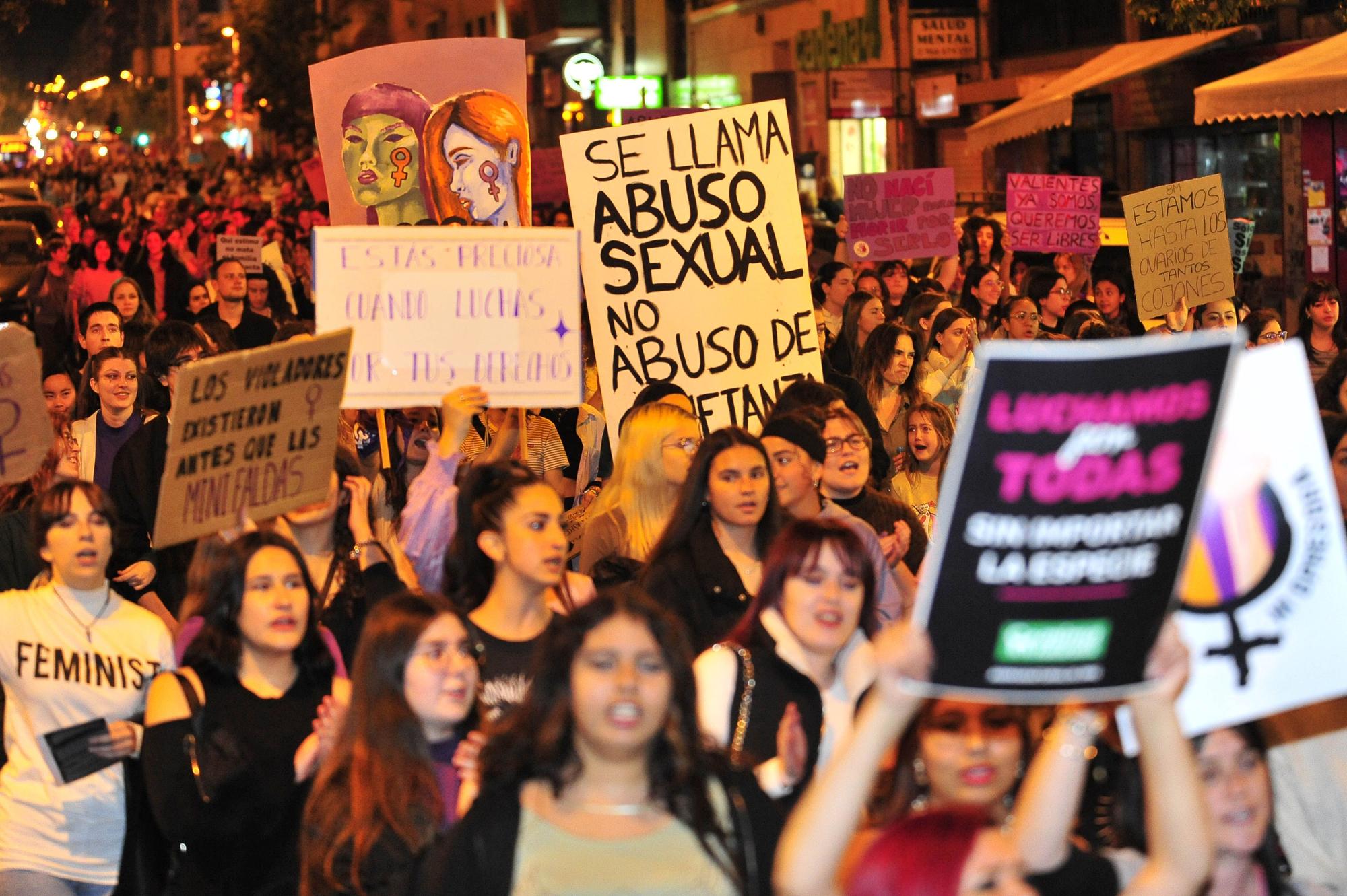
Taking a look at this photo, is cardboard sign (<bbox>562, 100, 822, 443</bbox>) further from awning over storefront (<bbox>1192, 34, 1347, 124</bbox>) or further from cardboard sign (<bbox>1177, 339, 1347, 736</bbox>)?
awning over storefront (<bbox>1192, 34, 1347, 124</bbox>)

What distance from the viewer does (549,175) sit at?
22.8 m

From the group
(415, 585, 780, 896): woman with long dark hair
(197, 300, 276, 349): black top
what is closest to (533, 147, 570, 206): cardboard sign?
(197, 300, 276, 349): black top

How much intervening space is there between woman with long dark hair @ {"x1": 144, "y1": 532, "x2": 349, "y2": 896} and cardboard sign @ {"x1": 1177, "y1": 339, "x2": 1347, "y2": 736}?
7.14 ft

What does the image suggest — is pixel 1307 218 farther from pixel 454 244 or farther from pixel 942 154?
pixel 454 244

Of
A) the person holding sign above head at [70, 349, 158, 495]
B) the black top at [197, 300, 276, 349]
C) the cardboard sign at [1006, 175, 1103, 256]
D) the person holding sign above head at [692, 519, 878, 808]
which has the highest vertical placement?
the cardboard sign at [1006, 175, 1103, 256]

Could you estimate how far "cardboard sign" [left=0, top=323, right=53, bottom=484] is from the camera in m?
6.14

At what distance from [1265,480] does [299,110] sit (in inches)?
1961

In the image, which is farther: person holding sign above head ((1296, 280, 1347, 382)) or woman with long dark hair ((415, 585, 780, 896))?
person holding sign above head ((1296, 280, 1347, 382))

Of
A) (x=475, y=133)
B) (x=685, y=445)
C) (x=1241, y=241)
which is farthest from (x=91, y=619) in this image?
(x=1241, y=241)

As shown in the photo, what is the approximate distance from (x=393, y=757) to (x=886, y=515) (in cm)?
298

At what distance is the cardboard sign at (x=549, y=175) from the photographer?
22625 mm

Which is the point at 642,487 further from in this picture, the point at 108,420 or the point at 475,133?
the point at 475,133

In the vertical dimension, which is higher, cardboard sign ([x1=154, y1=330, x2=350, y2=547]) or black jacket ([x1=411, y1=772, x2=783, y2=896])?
cardboard sign ([x1=154, y1=330, x2=350, y2=547])

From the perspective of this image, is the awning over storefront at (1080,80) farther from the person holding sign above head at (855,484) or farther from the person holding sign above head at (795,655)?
the person holding sign above head at (795,655)
